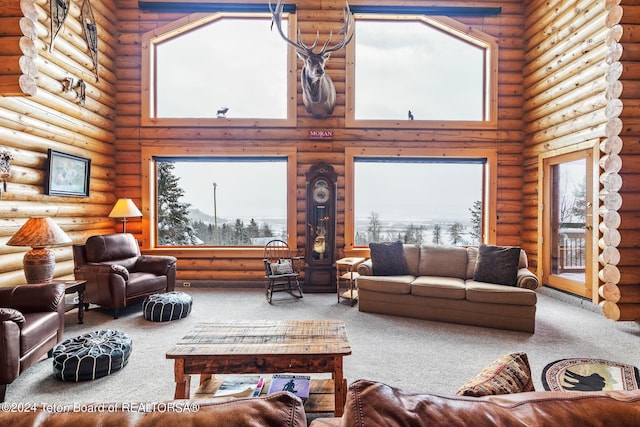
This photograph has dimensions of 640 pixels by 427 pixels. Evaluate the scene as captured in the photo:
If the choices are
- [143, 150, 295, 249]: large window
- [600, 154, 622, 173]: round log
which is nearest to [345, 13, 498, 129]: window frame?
[143, 150, 295, 249]: large window

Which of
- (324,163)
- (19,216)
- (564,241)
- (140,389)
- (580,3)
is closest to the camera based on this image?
(140,389)

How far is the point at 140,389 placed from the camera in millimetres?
2350

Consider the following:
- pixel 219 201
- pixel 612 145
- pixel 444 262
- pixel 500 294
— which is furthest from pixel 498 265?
pixel 219 201

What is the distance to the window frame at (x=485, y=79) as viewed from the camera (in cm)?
557

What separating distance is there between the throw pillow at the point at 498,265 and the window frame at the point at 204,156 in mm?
2830

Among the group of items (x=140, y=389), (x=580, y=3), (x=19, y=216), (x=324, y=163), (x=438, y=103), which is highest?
(x=580, y=3)

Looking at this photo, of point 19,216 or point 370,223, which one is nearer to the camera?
A: point 19,216

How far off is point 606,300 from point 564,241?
124 cm

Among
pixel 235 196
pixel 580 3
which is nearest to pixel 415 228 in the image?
pixel 235 196

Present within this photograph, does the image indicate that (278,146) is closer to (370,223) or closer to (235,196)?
(235,196)

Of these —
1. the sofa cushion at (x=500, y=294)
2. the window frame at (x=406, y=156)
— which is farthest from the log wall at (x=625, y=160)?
the window frame at (x=406, y=156)

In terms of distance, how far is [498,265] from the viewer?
396cm

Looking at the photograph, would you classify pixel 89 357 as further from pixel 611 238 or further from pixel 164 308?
pixel 611 238

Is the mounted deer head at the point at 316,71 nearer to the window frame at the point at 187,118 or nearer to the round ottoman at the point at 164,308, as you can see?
the window frame at the point at 187,118
